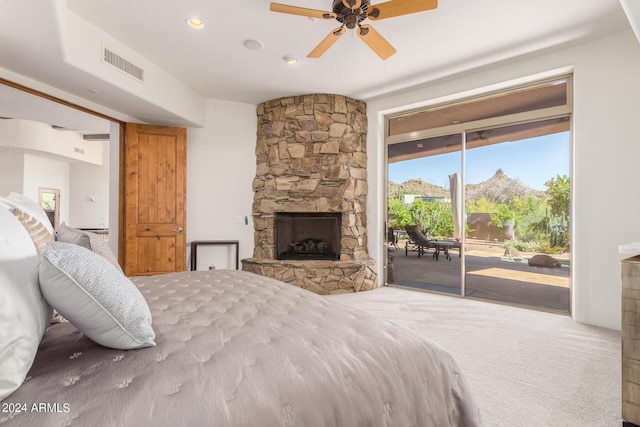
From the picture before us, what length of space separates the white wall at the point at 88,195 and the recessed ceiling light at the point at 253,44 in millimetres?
6286

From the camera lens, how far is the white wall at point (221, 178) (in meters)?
4.75

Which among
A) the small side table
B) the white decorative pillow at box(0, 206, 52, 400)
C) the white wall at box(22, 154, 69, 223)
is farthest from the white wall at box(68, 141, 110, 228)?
the white decorative pillow at box(0, 206, 52, 400)

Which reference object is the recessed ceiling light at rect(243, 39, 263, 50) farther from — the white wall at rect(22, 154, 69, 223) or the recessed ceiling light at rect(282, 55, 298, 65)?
the white wall at rect(22, 154, 69, 223)

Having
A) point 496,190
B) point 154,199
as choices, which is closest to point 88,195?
point 154,199

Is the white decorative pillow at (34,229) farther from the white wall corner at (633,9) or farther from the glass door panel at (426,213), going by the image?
the glass door panel at (426,213)

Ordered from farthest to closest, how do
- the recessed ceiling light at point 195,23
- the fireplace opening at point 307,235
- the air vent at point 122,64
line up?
the fireplace opening at point 307,235, the air vent at point 122,64, the recessed ceiling light at point 195,23

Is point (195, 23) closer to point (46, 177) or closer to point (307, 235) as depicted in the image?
point (307, 235)

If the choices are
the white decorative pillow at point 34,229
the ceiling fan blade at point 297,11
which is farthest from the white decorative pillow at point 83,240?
the ceiling fan blade at point 297,11

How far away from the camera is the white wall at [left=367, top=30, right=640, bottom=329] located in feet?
9.64

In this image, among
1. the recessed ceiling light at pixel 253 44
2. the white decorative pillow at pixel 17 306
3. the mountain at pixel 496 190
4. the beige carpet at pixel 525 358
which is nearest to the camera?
the white decorative pillow at pixel 17 306

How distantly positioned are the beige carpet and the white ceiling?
291 centimetres

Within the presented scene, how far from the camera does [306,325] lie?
119 centimetres

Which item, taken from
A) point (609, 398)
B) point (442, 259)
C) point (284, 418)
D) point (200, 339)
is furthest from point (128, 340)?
point (442, 259)

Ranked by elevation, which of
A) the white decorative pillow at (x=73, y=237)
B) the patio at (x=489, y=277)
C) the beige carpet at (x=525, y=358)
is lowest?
the beige carpet at (x=525, y=358)
